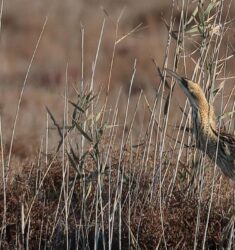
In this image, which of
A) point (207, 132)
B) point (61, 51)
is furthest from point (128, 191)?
point (61, 51)

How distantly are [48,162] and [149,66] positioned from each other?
31.5ft

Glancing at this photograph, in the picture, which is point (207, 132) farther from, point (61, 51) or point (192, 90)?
point (61, 51)

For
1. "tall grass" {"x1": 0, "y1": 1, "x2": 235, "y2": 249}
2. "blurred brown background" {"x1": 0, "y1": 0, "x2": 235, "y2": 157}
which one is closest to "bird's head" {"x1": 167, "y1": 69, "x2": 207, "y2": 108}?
"tall grass" {"x1": 0, "y1": 1, "x2": 235, "y2": 249}

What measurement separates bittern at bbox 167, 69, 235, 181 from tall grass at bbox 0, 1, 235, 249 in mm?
63

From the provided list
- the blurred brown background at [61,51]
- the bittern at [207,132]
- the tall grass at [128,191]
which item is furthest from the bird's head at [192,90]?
the blurred brown background at [61,51]

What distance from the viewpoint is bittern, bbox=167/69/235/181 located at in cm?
466

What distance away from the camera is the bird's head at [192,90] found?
464 cm

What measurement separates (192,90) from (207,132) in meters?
0.22

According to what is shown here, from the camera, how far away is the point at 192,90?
4664 millimetres

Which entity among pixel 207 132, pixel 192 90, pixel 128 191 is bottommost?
pixel 128 191

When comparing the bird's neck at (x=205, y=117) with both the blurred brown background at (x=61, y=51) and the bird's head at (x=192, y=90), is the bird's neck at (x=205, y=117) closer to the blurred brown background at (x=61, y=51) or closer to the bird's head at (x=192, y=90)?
the bird's head at (x=192, y=90)

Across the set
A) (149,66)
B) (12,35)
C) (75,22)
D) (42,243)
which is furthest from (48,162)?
(75,22)

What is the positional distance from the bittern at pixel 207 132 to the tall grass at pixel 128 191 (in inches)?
2.5

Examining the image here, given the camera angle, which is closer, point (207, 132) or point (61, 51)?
point (207, 132)
